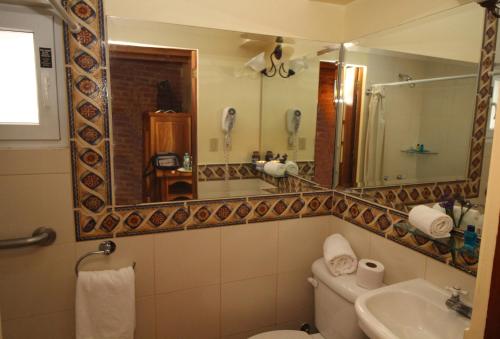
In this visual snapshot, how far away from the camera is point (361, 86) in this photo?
69.8 inches

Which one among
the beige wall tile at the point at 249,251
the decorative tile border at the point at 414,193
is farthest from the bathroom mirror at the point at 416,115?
the beige wall tile at the point at 249,251

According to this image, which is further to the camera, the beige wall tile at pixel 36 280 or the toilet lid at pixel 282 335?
the toilet lid at pixel 282 335

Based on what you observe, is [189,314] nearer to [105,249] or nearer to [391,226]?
[105,249]

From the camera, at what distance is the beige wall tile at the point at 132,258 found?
1.42 m

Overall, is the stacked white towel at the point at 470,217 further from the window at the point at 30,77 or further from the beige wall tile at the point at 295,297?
the window at the point at 30,77

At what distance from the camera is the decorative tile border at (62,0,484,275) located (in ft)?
4.25

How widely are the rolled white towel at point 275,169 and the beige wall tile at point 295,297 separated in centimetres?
59

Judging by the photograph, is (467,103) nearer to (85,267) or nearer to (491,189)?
(491,189)

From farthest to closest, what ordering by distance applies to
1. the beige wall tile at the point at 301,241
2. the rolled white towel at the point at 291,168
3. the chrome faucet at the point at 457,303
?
the rolled white towel at the point at 291,168 < the beige wall tile at the point at 301,241 < the chrome faucet at the point at 457,303

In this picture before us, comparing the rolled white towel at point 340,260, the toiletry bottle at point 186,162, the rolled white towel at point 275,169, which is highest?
the toiletry bottle at point 186,162

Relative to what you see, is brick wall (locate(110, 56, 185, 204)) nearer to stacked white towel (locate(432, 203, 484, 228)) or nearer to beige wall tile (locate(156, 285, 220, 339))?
beige wall tile (locate(156, 285, 220, 339))

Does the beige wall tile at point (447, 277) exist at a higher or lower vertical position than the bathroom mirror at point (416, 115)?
lower

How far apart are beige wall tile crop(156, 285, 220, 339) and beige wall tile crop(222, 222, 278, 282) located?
14cm

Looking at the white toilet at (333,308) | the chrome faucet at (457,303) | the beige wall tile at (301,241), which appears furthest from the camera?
the beige wall tile at (301,241)
